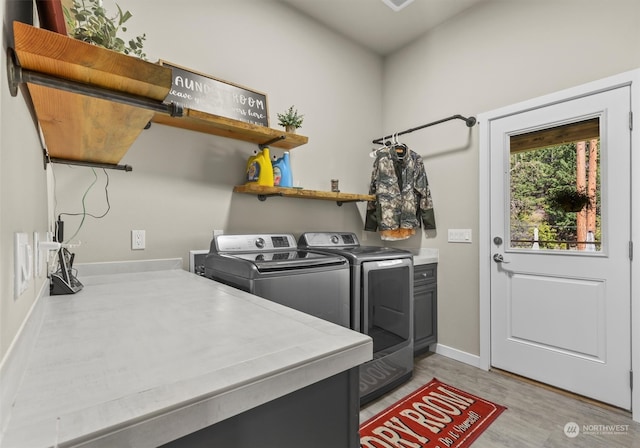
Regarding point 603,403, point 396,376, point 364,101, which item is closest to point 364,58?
point 364,101

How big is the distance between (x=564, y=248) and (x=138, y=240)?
2.81 m

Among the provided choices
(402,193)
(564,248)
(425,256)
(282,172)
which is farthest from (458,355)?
(282,172)

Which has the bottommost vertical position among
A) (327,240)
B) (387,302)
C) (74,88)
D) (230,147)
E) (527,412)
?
(527,412)

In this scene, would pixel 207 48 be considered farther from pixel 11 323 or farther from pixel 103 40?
pixel 11 323

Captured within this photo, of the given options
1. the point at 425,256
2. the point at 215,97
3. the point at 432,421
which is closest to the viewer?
the point at 432,421

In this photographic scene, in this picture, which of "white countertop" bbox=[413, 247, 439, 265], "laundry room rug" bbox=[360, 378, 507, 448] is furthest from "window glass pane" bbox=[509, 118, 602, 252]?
"laundry room rug" bbox=[360, 378, 507, 448]

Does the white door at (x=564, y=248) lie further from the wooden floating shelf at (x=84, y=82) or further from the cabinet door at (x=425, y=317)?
the wooden floating shelf at (x=84, y=82)

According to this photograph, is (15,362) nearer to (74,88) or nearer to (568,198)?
(74,88)

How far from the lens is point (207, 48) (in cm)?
221

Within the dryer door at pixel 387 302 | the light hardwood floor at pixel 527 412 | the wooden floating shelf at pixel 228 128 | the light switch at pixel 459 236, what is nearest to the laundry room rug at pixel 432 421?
the light hardwood floor at pixel 527 412

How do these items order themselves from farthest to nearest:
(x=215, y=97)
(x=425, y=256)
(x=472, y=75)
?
(x=425, y=256)
(x=472, y=75)
(x=215, y=97)

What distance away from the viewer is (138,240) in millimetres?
1896

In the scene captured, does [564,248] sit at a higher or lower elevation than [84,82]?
lower

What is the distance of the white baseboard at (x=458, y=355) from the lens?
261cm
